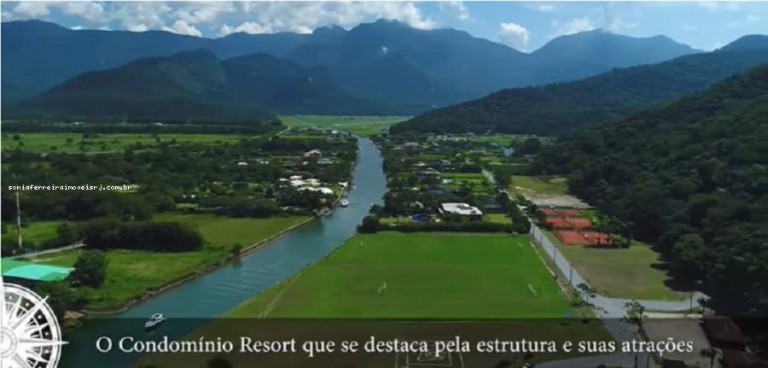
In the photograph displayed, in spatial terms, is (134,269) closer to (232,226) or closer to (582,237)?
(232,226)

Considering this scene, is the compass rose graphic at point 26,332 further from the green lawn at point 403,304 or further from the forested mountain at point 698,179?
the forested mountain at point 698,179

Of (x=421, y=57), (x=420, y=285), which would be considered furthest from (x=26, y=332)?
(x=421, y=57)

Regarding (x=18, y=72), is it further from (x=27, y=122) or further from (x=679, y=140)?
(x=679, y=140)

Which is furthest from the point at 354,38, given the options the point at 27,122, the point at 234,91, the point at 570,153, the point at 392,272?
the point at 392,272

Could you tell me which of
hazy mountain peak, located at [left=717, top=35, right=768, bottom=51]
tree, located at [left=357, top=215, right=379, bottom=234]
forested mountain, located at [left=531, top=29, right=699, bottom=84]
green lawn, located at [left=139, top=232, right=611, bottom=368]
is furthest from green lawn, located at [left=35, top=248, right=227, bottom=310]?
forested mountain, located at [left=531, top=29, right=699, bottom=84]

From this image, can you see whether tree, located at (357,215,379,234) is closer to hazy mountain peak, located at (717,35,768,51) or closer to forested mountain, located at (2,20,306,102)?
forested mountain, located at (2,20,306,102)
